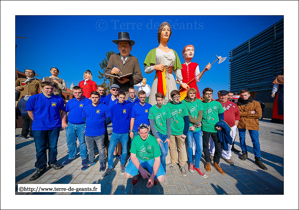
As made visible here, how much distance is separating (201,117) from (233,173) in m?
1.70

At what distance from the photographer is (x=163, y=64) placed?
2916mm

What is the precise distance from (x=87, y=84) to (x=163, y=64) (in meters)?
3.29

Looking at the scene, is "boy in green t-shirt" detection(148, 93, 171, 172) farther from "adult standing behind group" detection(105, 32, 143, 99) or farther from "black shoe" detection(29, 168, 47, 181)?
"black shoe" detection(29, 168, 47, 181)

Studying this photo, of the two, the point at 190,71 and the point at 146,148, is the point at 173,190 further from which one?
the point at 190,71

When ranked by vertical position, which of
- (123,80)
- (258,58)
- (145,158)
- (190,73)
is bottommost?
(145,158)

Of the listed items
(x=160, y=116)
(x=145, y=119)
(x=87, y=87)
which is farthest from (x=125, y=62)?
(x=87, y=87)

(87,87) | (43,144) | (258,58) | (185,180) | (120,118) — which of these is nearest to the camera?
(185,180)

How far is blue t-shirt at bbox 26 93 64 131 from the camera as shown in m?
2.53

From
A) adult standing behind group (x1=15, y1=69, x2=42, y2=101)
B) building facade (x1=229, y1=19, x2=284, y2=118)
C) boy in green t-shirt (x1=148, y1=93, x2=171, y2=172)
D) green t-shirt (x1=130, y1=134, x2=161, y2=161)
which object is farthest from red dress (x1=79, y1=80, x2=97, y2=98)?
building facade (x1=229, y1=19, x2=284, y2=118)

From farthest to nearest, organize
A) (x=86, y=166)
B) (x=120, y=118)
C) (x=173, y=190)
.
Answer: (x=86, y=166) → (x=120, y=118) → (x=173, y=190)

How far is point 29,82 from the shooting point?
348cm

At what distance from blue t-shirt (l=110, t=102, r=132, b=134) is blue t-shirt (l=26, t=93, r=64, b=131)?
1.53 metres

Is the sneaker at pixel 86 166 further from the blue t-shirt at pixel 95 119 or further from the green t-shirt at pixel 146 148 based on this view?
the green t-shirt at pixel 146 148

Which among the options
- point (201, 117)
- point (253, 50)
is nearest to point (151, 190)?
point (201, 117)
